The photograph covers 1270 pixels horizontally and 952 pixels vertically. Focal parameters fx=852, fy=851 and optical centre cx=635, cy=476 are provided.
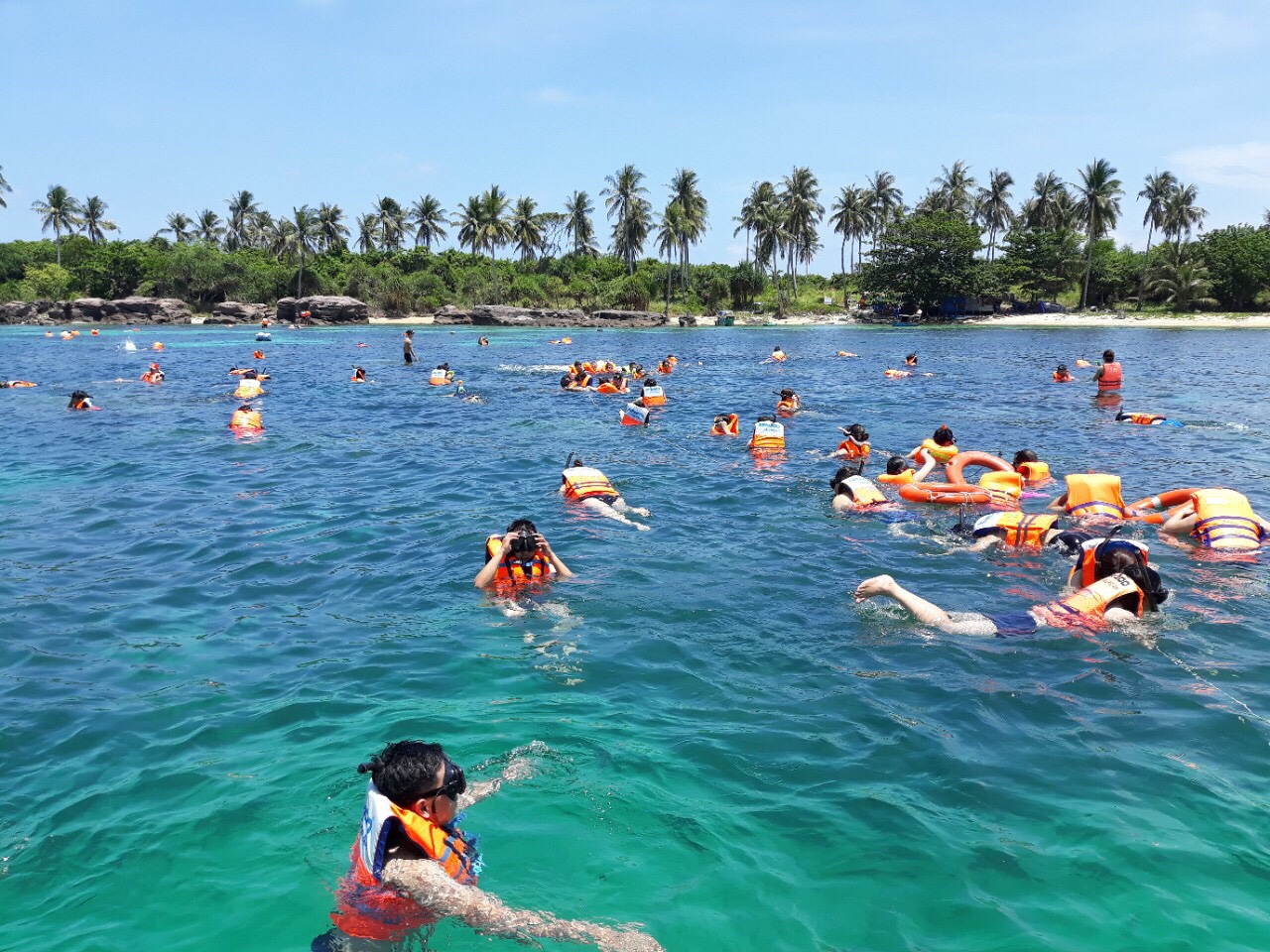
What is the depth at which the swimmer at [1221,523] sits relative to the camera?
10766mm

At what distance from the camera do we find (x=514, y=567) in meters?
9.55

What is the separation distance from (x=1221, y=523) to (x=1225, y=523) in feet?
0.14

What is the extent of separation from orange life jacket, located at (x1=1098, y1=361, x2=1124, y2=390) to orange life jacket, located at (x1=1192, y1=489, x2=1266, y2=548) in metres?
17.9

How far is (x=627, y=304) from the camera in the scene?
91562 millimetres

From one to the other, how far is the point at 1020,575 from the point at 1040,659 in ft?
9.12

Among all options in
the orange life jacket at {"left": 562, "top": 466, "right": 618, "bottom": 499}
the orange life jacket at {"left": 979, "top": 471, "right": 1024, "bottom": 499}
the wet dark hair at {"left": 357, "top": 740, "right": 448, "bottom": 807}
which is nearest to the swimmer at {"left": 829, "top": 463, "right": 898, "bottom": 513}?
the orange life jacket at {"left": 979, "top": 471, "right": 1024, "bottom": 499}

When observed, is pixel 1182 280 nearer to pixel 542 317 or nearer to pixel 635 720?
pixel 542 317

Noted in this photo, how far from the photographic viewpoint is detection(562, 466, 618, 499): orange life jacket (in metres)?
13.0

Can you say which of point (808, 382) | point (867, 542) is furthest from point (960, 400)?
point (867, 542)

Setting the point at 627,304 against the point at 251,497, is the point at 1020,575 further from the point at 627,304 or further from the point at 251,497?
the point at 627,304

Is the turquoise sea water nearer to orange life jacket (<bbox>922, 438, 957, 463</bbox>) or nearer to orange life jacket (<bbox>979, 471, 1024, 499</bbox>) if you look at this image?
orange life jacket (<bbox>979, 471, 1024, 499</bbox>)

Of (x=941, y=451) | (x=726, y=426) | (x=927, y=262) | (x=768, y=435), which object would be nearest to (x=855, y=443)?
(x=941, y=451)

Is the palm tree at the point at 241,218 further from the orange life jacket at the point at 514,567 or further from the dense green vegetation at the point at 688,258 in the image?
the orange life jacket at the point at 514,567

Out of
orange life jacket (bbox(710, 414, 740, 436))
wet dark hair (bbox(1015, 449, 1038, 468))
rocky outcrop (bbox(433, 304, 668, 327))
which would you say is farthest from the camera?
rocky outcrop (bbox(433, 304, 668, 327))
